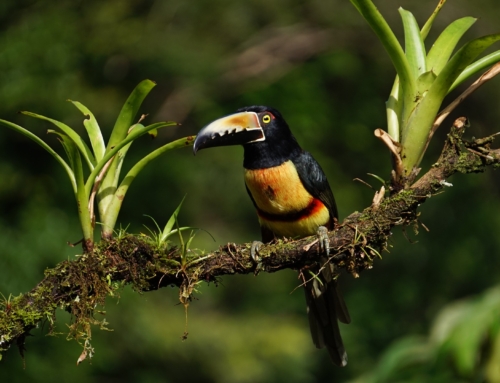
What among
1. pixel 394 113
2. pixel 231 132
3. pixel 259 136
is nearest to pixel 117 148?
pixel 231 132

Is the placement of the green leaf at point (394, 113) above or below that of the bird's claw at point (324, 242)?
above

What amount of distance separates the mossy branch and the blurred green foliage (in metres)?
5.40

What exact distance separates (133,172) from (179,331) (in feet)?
23.0

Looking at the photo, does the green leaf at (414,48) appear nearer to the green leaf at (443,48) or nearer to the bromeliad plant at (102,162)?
the green leaf at (443,48)

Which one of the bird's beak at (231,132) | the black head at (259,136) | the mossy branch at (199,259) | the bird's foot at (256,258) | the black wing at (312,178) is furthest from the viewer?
the black wing at (312,178)

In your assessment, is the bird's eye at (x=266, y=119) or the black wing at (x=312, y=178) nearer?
the bird's eye at (x=266, y=119)

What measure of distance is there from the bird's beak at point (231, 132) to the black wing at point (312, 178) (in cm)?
28

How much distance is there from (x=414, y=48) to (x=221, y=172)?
7.34 meters

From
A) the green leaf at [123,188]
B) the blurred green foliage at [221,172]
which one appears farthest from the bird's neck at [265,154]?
the blurred green foliage at [221,172]

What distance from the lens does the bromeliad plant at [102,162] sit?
3021 millimetres

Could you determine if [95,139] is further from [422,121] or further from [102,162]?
[422,121]

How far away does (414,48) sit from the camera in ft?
10.4

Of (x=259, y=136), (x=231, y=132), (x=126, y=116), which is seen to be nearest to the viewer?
(x=126, y=116)

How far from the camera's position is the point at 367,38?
12148 mm
